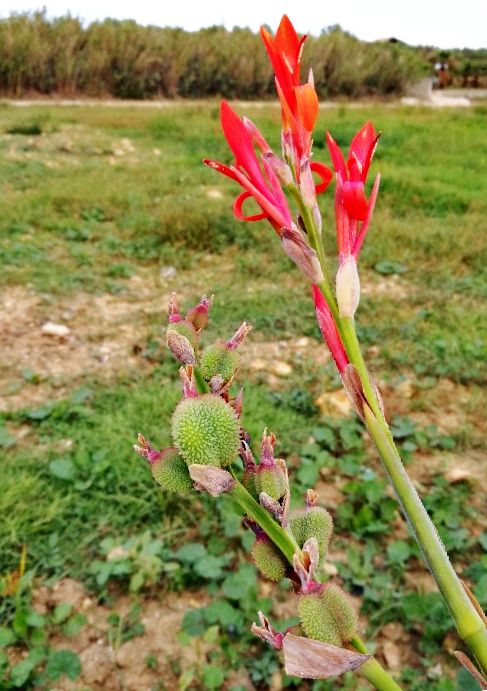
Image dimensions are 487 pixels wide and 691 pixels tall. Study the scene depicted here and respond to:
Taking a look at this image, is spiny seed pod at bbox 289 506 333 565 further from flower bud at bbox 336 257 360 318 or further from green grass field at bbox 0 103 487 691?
green grass field at bbox 0 103 487 691

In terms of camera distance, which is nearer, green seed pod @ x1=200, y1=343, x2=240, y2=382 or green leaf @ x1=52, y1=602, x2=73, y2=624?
green seed pod @ x1=200, y1=343, x2=240, y2=382

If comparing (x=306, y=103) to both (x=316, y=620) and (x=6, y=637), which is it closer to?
(x=316, y=620)

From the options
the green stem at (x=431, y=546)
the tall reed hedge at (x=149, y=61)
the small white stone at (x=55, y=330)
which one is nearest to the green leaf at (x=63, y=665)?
the green stem at (x=431, y=546)

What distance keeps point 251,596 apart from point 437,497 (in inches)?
30.0

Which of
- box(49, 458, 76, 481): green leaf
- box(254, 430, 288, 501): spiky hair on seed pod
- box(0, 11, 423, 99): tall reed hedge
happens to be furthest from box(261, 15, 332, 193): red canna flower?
box(0, 11, 423, 99): tall reed hedge

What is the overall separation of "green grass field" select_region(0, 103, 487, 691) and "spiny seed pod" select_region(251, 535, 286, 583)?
42 cm

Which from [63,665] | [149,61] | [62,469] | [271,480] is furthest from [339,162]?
[149,61]

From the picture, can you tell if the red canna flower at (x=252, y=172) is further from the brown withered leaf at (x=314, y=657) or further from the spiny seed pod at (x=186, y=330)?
the brown withered leaf at (x=314, y=657)

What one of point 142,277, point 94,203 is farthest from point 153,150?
point 142,277

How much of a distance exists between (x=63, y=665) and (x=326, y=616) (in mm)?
1397

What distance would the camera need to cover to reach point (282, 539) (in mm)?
537

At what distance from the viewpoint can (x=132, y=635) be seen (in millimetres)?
1817

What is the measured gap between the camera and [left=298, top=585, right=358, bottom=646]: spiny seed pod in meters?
0.51

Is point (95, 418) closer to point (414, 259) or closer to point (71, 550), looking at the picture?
point (71, 550)
